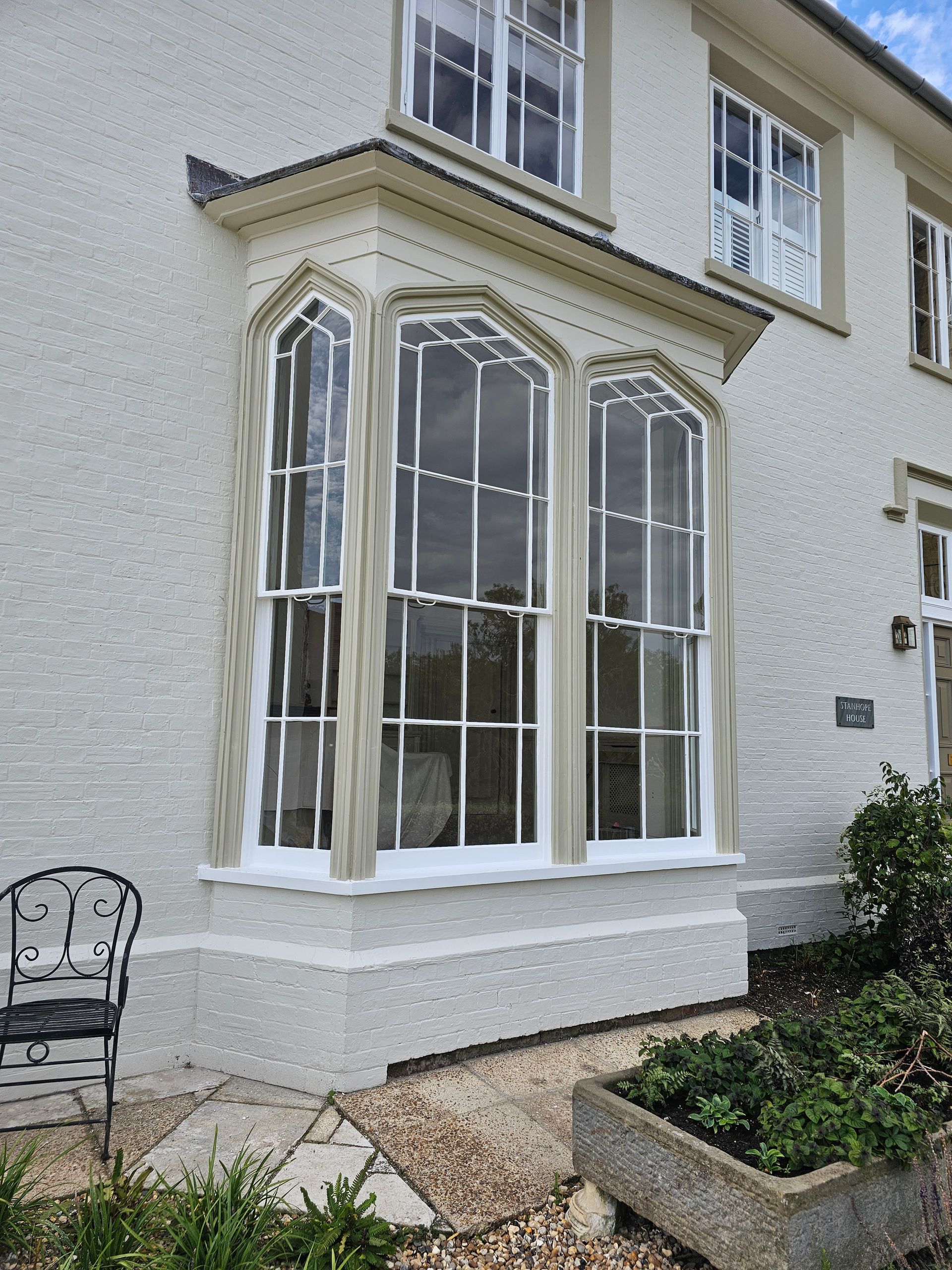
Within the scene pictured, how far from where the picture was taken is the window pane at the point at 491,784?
4.36 metres

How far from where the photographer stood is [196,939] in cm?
412

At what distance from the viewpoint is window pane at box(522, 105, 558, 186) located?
6.05 metres

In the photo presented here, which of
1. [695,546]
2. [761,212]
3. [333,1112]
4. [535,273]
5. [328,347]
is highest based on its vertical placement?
[761,212]

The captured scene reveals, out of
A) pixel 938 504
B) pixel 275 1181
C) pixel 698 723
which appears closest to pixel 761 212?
pixel 938 504

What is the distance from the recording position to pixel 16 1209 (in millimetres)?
2531

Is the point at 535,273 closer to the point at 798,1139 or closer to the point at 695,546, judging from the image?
the point at 695,546

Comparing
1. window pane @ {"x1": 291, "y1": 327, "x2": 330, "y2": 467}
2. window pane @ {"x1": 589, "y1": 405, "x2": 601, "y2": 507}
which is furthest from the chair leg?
window pane @ {"x1": 589, "y1": 405, "x2": 601, "y2": 507}

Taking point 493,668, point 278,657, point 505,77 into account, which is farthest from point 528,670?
point 505,77

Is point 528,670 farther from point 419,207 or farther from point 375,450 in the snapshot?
point 419,207

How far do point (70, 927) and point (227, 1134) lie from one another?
107cm

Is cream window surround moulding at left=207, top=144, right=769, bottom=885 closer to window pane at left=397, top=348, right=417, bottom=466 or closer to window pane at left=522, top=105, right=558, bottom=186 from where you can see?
window pane at left=397, top=348, right=417, bottom=466

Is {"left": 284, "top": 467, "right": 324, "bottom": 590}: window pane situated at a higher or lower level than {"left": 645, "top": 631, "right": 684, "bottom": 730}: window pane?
higher

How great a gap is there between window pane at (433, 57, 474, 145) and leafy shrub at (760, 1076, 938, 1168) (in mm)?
5537

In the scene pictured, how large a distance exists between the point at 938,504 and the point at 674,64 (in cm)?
434
